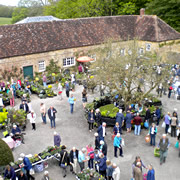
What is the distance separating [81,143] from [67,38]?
1614 centimetres

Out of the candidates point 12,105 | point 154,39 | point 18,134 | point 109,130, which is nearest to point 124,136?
point 109,130

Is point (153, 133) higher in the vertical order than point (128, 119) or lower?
lower

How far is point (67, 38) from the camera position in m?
28.0

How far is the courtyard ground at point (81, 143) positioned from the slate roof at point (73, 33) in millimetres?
7687

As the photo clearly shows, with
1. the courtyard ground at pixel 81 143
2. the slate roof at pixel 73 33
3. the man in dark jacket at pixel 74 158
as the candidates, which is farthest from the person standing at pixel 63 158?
the slate roof at pixel 73 33

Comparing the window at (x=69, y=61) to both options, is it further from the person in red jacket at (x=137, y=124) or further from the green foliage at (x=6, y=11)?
the green foliage at (x=6, y=11)

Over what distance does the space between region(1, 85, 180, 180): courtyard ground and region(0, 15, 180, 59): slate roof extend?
7687 millimetres

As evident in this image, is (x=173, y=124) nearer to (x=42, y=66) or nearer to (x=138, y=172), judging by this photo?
(x=138, y=172)

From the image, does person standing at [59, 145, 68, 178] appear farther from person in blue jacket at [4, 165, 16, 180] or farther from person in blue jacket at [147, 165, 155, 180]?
person in blue jacket at [147, 165, 155, 180]

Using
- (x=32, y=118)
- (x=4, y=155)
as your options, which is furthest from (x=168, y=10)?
(x=4, y=155)

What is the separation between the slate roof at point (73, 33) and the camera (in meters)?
25.1

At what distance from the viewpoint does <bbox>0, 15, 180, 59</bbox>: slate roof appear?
25.1 meters

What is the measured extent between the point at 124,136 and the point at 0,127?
25.9 feet

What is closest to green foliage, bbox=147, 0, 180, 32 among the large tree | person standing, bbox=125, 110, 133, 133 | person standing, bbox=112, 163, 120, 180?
the large tree
